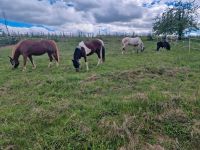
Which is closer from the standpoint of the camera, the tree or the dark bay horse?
the dark bay horse

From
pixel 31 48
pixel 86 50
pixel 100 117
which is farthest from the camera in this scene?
pixel 31 48

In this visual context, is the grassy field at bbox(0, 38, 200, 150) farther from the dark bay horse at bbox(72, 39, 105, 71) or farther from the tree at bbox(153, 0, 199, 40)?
the tree at bbox(153, 0, 199, 40)

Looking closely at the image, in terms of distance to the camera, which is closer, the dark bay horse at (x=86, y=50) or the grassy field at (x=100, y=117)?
the grassy field at (x=100, y=117)

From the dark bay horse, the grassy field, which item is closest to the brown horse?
the dark bay horse

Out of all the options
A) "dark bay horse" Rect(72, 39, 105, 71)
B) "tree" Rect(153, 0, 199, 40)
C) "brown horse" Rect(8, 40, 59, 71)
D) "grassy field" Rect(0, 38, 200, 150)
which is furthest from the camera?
"tree" Rect(153, 0, 199, 40)

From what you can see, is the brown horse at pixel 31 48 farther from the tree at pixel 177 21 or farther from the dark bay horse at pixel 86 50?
the tree at pixel 177 21

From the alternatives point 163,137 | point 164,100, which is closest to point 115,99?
point 164,100

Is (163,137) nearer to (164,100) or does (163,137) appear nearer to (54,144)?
(164,100)

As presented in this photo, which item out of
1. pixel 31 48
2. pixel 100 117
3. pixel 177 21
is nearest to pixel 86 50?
pixel 31 48

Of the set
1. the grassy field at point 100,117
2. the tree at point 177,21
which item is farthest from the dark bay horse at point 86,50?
the tree at point 177,21

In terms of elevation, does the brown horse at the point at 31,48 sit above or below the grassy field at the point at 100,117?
above

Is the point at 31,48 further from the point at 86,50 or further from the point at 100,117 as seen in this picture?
the point at 100,117

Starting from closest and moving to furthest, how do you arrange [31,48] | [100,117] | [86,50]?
[100,117] < [86,50] < [31,48]

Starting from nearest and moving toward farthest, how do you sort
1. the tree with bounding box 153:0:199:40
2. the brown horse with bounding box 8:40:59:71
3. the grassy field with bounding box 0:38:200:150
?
the grassy field with bounding box 0:38:200:150, the brown horse with bounding box 8:40:59:71, the tree with bounding box 153:0:199:40
